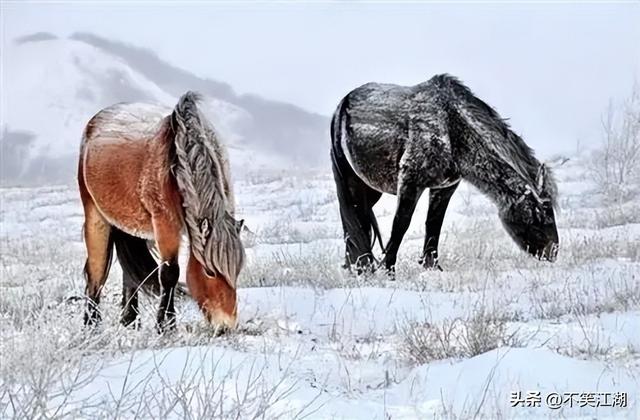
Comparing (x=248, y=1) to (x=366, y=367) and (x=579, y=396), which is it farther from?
(x=579, y=396)

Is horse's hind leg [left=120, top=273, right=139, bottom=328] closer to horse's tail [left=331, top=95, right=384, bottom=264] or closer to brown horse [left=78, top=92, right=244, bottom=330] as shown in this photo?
brown horse [left=78, top=92, right=244, bottom=330]

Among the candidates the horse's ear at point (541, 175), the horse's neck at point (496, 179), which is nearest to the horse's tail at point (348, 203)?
the horse's neck at point (496, 179)

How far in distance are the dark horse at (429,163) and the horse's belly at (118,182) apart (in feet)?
4.23

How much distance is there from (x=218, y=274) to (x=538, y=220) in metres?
1.63

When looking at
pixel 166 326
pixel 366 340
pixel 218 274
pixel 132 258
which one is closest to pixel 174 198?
pixel 218 274

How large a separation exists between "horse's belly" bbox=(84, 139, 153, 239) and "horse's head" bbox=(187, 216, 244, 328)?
269 millimetres

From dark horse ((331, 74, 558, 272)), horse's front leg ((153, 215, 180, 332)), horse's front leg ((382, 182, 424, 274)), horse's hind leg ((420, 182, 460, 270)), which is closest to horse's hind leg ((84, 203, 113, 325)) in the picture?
horse's front leg ((153, 215, 180, 332))

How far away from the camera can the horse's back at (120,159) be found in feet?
7.73

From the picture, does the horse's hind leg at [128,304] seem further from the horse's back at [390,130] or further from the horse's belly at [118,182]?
the horse's back at [390,130]

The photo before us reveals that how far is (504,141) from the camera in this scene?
3.28m

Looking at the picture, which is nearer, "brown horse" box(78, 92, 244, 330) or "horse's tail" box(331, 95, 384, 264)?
"brown horse" box(78, 92, 244, 330)

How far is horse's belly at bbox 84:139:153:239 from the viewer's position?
235 cm

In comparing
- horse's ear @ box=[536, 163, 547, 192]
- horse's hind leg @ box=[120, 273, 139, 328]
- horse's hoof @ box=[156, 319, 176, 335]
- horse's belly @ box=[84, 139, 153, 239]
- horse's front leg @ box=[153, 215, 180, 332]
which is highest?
horse's ear @ box=[536, 163, 547, 192]

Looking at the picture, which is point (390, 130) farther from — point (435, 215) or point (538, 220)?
point (538, 220)
